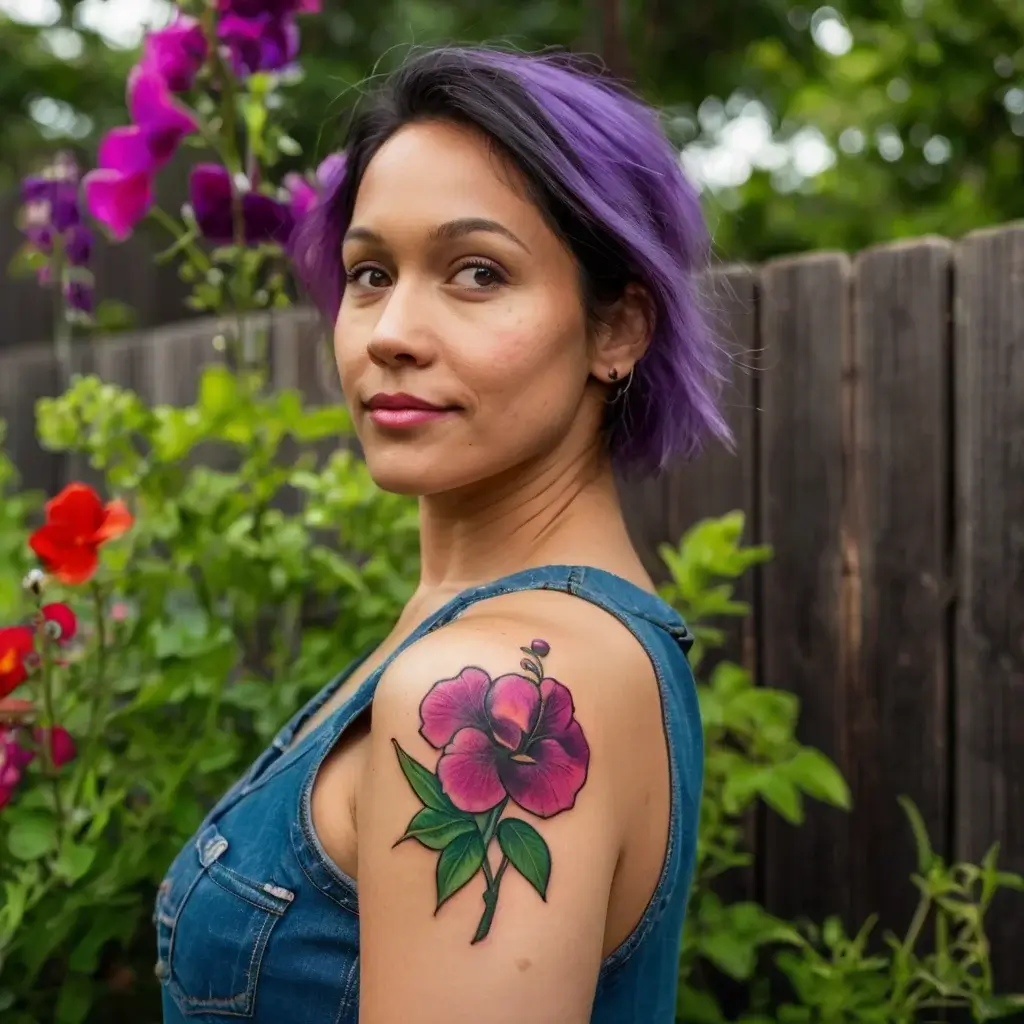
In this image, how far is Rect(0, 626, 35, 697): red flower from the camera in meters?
1.88

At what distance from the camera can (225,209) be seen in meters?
2.60

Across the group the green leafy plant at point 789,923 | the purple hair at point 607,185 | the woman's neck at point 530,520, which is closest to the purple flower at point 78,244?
the purple hair at point 607,185

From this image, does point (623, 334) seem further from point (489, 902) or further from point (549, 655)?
point (489, 902)

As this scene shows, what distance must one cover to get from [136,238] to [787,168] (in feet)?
20.6

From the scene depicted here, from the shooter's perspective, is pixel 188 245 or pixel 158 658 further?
pixel 188 245

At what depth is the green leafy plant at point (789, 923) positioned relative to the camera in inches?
84.0

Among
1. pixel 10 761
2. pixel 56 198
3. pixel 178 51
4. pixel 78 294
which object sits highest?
pixel 178 51

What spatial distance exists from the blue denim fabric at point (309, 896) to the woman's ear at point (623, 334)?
279 mm

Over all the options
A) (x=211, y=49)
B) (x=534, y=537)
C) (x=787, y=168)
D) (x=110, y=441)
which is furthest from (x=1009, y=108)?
(x=787, y=168)

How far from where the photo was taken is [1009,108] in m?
4.93

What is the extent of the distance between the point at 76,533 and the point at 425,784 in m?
1.05

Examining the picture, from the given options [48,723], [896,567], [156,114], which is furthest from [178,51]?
[896,567]

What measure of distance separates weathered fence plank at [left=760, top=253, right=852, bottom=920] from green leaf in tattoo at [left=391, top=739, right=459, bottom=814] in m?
1.58

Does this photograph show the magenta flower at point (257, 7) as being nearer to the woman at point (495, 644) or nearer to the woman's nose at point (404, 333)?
the woman at point (495, 644)
